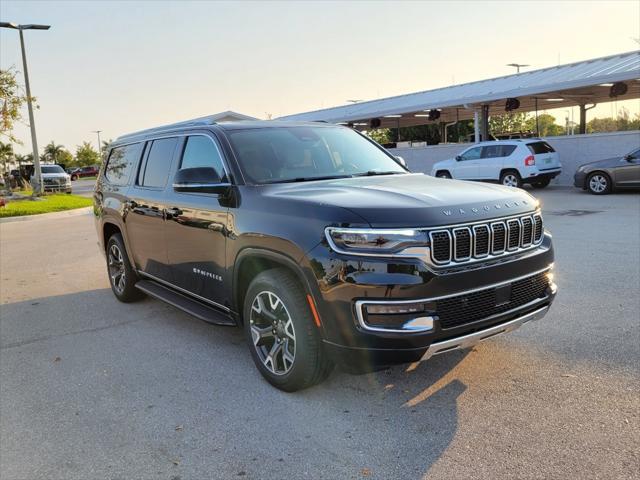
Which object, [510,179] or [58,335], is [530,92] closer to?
[510,179]

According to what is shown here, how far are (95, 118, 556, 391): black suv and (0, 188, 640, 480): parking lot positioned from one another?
41 cm

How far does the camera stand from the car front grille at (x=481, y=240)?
127 inches

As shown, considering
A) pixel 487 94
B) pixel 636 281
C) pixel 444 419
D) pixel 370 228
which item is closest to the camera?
pixel 370 228

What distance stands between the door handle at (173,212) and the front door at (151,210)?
0.40 ft

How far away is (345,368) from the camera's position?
337cm

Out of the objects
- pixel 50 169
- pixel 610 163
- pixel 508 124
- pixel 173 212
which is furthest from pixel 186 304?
pixel 508 124

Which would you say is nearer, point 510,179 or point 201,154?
point 201,154

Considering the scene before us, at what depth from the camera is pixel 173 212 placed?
4918 millimetres

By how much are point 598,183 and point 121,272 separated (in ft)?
48.5

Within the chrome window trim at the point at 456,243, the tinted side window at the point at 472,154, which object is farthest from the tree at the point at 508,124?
the chrome window trim at the point at 456,243

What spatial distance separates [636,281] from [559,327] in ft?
6.69

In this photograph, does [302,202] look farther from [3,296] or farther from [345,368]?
[3,296]

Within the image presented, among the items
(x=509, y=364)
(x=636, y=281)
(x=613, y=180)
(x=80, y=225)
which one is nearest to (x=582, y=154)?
(x=613, y=180)

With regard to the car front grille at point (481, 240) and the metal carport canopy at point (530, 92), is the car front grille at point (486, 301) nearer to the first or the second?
the car front grille at point (481, 240)
